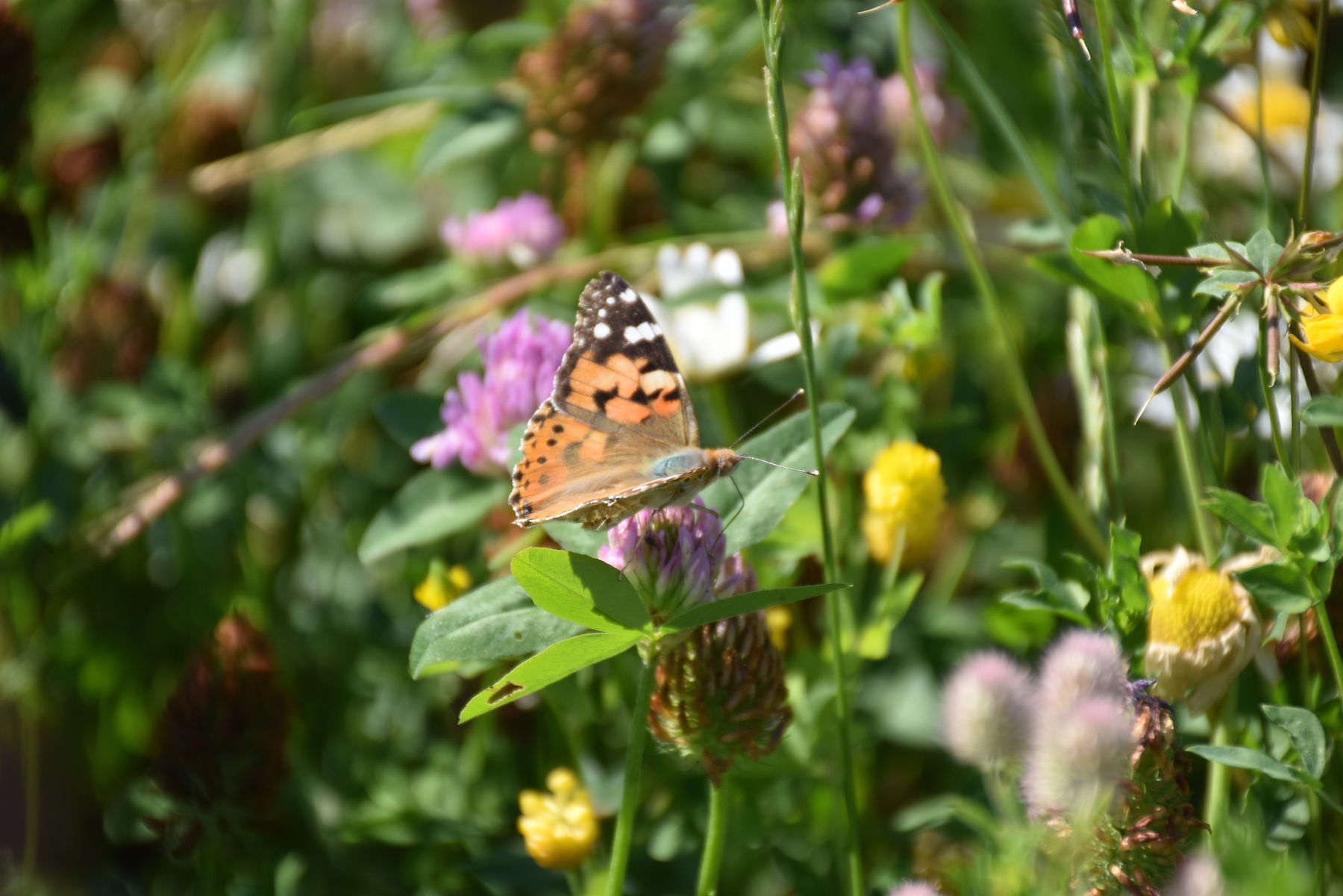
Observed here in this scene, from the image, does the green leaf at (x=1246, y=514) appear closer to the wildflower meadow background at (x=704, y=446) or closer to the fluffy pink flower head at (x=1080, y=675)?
the wildflower meadow background at (x=704, y=446)

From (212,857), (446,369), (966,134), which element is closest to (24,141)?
(446,369)

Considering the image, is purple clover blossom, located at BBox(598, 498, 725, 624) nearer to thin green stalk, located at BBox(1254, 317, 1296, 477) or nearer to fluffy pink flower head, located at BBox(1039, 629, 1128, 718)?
fluffy pink flower head, located at BBox(1039, 629, 1128, 718)

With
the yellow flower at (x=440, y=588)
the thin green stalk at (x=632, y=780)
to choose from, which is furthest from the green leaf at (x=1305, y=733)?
the yellow flower at (x=440, y=588)

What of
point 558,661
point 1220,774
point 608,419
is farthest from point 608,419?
point 1220,774

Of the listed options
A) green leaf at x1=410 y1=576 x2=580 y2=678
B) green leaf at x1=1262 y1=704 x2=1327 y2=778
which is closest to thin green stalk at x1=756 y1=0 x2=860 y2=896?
green leaf at x1=410 y1=576 x2=580 y2=678

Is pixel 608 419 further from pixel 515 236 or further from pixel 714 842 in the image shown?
pixel 515 236

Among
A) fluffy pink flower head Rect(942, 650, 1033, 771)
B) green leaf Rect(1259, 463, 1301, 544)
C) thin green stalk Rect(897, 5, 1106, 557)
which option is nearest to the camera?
fluffy pink flower head Rect(942, 650, 1033, 771)
